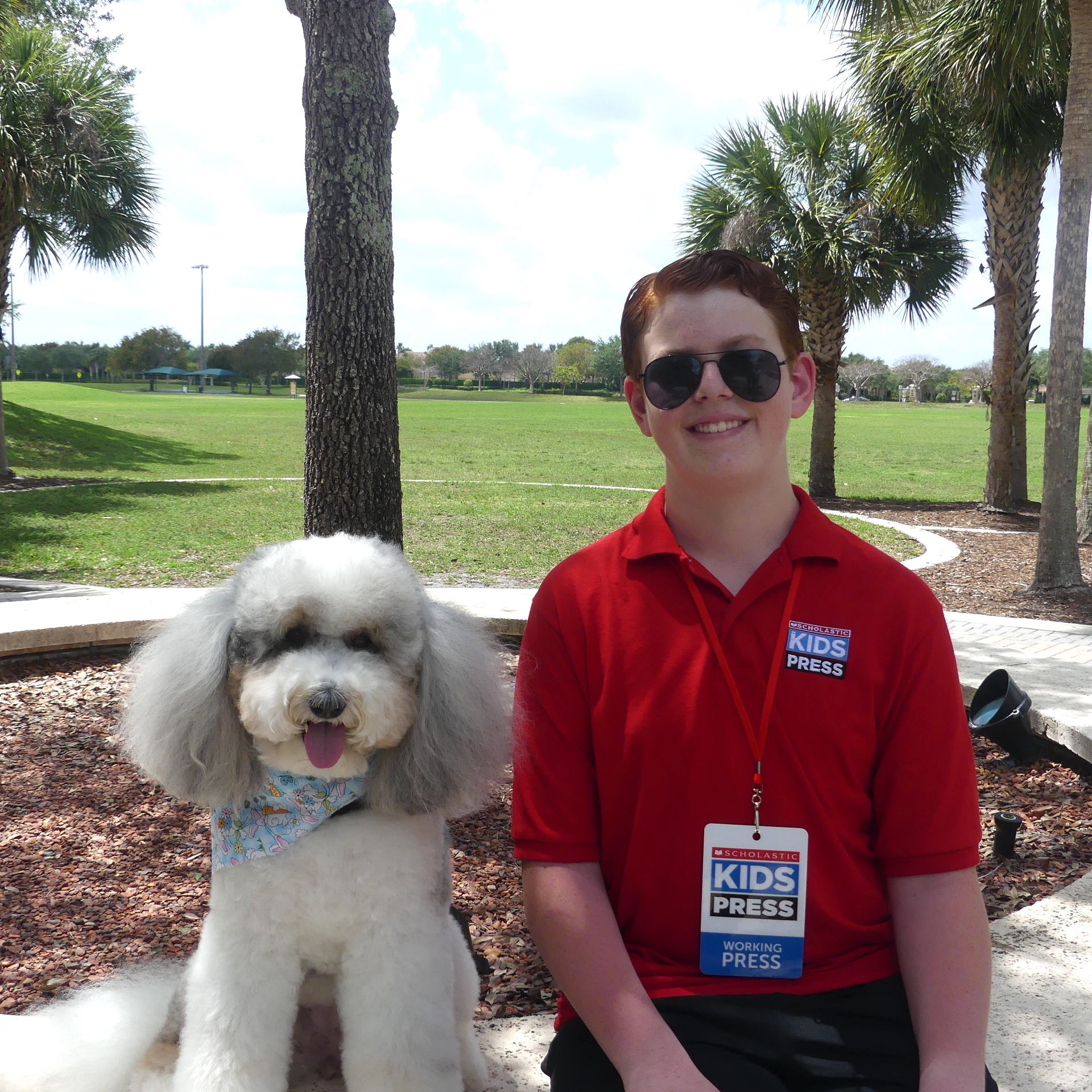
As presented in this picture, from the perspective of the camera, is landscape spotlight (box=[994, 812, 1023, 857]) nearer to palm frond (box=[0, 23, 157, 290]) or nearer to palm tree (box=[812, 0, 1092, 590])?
palm tree (box=[812, 0, 1092, 590])

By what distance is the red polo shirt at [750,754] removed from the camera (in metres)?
1.64

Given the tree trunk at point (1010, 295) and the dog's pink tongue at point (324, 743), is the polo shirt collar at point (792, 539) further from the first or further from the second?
the tree trunk at point (1010, 295)

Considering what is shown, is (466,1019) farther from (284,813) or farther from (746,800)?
(746,800)

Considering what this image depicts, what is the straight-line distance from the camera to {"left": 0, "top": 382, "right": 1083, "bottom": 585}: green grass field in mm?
10812

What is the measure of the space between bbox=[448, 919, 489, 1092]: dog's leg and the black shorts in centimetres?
49

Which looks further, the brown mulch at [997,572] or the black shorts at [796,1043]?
the brown mulch at [997,572]

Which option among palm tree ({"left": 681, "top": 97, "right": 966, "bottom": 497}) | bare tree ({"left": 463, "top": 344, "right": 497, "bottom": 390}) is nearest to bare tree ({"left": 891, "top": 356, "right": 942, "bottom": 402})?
bare tree ({"left": 463, "top": 344, "right": 497, "bottom": 390})

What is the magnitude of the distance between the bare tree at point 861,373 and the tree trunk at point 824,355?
3526 inches

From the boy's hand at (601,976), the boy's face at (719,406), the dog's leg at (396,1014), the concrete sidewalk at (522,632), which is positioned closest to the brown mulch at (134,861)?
the concrete sidewalk at (522,632)

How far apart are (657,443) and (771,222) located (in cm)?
1688

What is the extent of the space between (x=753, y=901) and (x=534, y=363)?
117481 millimetres

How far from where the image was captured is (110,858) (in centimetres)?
336

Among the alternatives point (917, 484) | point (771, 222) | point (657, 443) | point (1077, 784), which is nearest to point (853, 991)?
point (657, 443)

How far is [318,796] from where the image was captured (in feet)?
6.17
